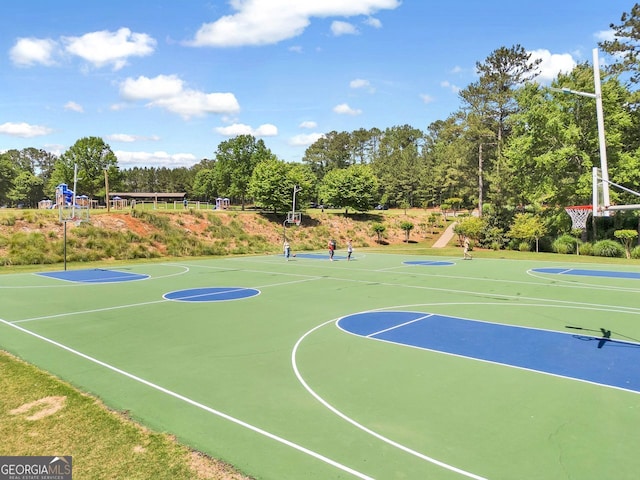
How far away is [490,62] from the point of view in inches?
1820

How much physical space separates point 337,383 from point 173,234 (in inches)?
1354

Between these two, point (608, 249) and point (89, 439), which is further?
point (608, 249)

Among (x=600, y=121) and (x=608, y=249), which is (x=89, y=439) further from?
(x=608, y=249)

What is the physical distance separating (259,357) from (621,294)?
14.9m

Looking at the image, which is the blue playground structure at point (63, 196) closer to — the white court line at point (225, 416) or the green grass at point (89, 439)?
the white court line at point (225, 416)

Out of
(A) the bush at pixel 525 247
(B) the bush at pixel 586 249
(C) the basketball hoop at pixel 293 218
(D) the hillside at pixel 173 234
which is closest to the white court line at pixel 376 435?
(D) the hillside at pixel 173 234

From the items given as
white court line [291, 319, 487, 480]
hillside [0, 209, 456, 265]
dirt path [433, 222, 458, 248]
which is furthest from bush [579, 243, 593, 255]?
white court line [291, 319, 487, 480]

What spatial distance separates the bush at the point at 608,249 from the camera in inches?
1309

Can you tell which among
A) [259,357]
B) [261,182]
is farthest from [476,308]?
[261,182]

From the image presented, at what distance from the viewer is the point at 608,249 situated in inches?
1313

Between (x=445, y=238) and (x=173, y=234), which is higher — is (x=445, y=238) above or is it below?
below

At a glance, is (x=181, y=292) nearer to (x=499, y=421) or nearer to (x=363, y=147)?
(x=499, y=421)

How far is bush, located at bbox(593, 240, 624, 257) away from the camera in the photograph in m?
33.2

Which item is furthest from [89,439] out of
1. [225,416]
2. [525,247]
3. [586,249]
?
[525,247]
